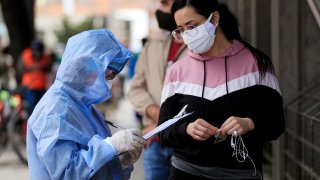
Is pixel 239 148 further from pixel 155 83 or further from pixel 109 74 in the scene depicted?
pixel 155 83

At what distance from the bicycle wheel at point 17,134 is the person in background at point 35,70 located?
2.68 feet

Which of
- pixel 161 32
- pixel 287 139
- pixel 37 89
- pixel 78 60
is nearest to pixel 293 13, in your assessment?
pixel 287 139

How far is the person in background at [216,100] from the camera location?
306 centimetres

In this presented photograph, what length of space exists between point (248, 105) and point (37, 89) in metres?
7.64

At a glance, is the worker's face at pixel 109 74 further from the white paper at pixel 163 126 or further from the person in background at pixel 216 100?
the person in background at pixel 216 100

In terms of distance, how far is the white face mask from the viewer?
10.4 ft

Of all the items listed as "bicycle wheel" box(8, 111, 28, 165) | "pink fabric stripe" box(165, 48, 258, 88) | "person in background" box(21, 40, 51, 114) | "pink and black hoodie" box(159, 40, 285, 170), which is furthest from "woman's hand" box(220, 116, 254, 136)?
"person in background" box(21, 40, 51, 114)

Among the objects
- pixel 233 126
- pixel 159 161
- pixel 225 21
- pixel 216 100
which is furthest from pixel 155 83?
pixel 233 126

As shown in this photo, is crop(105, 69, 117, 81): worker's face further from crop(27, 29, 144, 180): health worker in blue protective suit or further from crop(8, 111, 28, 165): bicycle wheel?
crop(8, 111, 28, 165): bicycle wheel

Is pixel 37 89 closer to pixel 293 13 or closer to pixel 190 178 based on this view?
pixel 293 13

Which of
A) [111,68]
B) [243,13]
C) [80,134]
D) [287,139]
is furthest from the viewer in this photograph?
[243,13]

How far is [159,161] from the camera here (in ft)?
13.8

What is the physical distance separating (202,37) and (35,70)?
7.61m

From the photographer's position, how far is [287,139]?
5672mm
